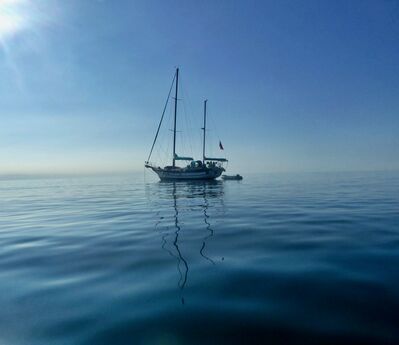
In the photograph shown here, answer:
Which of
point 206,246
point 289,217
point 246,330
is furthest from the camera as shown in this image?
point 289,217

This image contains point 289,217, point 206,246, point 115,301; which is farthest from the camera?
point 289,217

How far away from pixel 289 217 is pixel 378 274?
7.46 m

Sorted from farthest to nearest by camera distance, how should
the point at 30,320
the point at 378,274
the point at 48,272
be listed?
the point at 48,272 < the point at 378,274 < the point at 30,320

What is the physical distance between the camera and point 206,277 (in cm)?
549

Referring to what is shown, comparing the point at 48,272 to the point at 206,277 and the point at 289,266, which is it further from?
the point at 289,266

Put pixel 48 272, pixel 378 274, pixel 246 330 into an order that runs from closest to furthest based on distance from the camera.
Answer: pixel 246 330 → pixel 378 274 → pixel 48 272

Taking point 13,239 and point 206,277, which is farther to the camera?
point 13,239

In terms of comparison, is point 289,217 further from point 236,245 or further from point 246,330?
point 246,330

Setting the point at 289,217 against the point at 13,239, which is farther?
the point at 289,217

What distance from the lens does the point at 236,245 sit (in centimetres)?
796

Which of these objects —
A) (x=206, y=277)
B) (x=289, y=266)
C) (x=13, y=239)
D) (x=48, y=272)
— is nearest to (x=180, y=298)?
(x=206, y=277)

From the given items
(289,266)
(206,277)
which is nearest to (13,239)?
(206,277)

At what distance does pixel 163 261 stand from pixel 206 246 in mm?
1746

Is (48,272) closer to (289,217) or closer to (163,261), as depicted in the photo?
(163,261)
